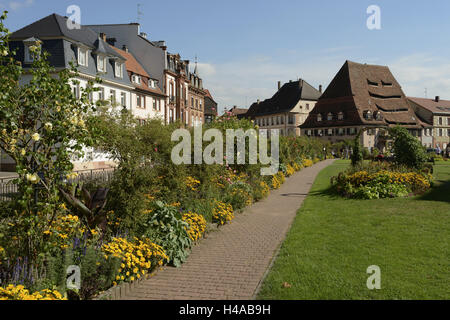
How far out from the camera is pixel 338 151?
54625mm

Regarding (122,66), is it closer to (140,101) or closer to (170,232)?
(140,101)

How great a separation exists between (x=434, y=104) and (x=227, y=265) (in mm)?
88244

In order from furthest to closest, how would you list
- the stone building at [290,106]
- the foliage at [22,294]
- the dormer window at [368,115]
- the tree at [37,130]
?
1. the stone building at [290,106]
2. the dormer window at [368,115]
3. the tree at [37,130]
4. the foliage at [22,294]

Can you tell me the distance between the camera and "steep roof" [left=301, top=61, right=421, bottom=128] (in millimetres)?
64438

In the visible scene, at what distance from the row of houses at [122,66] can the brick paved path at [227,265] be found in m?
10.4

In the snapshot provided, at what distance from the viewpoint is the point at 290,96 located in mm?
85625

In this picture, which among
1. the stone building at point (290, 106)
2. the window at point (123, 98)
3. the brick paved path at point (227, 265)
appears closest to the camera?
the brick paved path at point (227, 265)

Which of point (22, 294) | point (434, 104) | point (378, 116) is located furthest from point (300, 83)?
point (22, 294)

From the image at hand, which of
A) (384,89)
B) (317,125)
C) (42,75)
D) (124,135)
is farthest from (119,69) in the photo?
(384,89)

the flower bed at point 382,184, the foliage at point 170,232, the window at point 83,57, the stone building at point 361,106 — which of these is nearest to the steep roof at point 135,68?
the window at point 83,57

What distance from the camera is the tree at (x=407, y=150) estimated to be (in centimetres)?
1759

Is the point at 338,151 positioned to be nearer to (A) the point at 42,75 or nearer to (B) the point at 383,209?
(B) the point at 383,209

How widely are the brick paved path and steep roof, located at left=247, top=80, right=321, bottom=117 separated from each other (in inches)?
2920

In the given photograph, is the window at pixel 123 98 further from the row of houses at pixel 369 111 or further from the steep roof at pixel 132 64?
the row of houses at pixel 369 111
